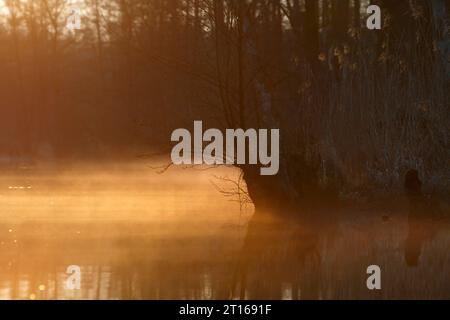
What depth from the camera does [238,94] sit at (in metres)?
17.7

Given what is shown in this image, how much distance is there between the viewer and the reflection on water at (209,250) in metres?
10.3

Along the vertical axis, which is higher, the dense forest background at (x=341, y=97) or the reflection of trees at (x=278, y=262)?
the dense forest background at (x=341, y=97)

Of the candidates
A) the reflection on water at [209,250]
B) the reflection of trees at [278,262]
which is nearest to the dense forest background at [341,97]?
the reflection on water at [209,250]

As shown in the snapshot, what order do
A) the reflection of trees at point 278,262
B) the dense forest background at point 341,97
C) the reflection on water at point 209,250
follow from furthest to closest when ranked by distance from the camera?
the dense forest background at point 341,97 < the reflection on water at point 209,250 < the reflection of trees at point 278,262

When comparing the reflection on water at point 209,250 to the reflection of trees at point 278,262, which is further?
the reflection on water at point 209,250

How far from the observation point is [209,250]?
13.2 meters

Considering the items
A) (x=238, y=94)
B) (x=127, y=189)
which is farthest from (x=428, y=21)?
(x=127, y=189)

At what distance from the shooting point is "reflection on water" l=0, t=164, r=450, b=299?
33.9ft

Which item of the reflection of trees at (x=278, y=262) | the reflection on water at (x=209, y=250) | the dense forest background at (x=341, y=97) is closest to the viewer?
the reflection of trees at (x=278, y=262)

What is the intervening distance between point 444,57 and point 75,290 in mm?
9299

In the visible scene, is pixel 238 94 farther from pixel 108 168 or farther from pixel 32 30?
pixel 32 30

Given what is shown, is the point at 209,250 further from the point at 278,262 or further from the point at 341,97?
the point at 341,97

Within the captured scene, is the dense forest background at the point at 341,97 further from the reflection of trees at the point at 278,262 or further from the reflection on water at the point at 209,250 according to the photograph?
the reflection of trees at the point at 278,262

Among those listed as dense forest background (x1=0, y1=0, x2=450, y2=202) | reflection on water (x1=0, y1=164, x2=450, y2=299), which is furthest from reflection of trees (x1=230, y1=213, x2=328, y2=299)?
dense forest background (x1=0, y1=0, x2=450, y2=202)
